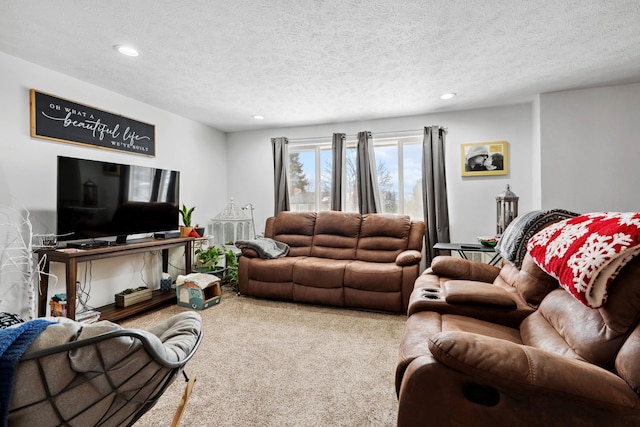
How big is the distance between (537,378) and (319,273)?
8.67 ft

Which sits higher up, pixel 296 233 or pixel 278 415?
pixel 296 233

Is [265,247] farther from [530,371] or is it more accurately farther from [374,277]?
[530,371]

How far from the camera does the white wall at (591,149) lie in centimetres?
331

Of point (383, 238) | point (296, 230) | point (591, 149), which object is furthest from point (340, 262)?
point (591, 149)

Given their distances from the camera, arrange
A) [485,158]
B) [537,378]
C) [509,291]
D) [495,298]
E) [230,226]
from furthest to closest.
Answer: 1. [230,226]
2. [485,158]
3. [509,291]
4. [495,298]
5. [537,378]

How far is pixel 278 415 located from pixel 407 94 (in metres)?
3.24

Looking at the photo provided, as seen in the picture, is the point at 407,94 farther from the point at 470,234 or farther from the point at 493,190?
the point at 470,234

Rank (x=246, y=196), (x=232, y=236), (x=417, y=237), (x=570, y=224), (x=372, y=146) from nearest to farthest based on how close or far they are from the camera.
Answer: (x=570, y=224), (x=417, y=237), (x=372, y=146), (x=232, y=236), (x=246, y=196)

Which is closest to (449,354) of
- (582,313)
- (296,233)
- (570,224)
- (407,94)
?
(582,313)

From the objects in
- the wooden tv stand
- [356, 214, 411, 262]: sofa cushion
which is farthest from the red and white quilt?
the wooden tv stand

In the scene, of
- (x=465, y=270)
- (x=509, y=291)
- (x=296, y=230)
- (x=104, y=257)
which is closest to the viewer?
(x=509, y=291)

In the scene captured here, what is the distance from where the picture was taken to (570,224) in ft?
5.25

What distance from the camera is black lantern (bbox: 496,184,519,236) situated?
356 centimetres

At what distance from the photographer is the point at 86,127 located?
3.18m
